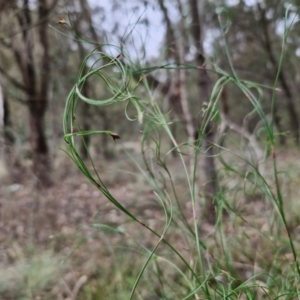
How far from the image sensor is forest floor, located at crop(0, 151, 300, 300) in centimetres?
260

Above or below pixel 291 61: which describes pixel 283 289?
below

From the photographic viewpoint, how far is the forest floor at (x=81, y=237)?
2.60 meters

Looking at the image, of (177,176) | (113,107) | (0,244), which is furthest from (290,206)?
(113,107)

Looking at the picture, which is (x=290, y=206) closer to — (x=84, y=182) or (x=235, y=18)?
(x=84, y=182)

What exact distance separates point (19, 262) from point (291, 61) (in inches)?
519

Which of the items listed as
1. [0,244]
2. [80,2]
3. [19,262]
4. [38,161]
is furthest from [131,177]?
[19,262]

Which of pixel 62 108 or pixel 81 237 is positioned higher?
pixel 62 108

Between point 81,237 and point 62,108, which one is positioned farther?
point 62,108

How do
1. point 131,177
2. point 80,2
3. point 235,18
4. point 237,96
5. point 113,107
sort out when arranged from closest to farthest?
point 80,2
point 131,177
point 235,18
point 113,107
point 237,96

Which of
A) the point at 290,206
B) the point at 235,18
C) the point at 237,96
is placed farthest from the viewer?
the point at 237,96

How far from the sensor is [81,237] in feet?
14.1

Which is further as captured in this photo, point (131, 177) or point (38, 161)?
point (131, 177)

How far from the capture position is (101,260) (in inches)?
134

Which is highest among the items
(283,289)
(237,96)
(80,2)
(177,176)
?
(80,2)
